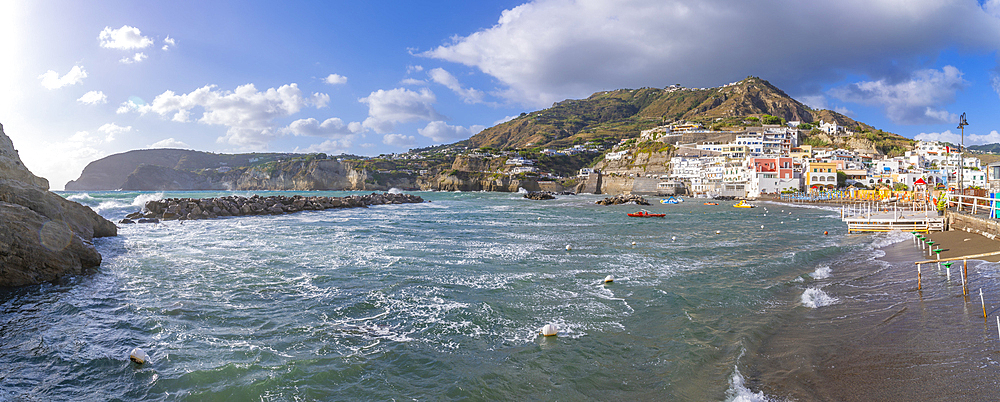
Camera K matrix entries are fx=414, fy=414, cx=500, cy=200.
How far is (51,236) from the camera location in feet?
33.9

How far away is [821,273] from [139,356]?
1496cm

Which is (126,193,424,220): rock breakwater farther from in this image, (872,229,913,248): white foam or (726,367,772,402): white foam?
(872,229,913,248): white foam

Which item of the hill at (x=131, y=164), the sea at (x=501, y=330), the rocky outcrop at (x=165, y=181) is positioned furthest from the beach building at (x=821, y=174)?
the hill at (x=131, y=164)

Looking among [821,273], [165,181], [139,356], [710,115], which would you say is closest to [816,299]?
[821,273]

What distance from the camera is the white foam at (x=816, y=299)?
8.42 meters

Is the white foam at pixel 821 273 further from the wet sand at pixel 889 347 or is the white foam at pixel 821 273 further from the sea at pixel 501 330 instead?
the wet sand at pixel 889 347

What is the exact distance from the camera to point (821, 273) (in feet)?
37.3

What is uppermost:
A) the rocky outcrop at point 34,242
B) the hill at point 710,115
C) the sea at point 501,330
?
the hill at point 710,115

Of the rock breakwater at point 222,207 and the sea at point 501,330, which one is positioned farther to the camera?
the rock breakwater at point 222,207

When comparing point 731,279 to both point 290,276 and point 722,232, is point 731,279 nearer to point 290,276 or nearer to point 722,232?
point 290,276

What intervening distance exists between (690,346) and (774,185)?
240 ft

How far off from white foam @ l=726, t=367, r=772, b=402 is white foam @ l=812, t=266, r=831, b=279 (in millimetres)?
7812

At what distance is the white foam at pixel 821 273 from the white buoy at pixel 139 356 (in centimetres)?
1435

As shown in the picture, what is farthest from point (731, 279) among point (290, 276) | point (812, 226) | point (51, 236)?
point (812, 226)
